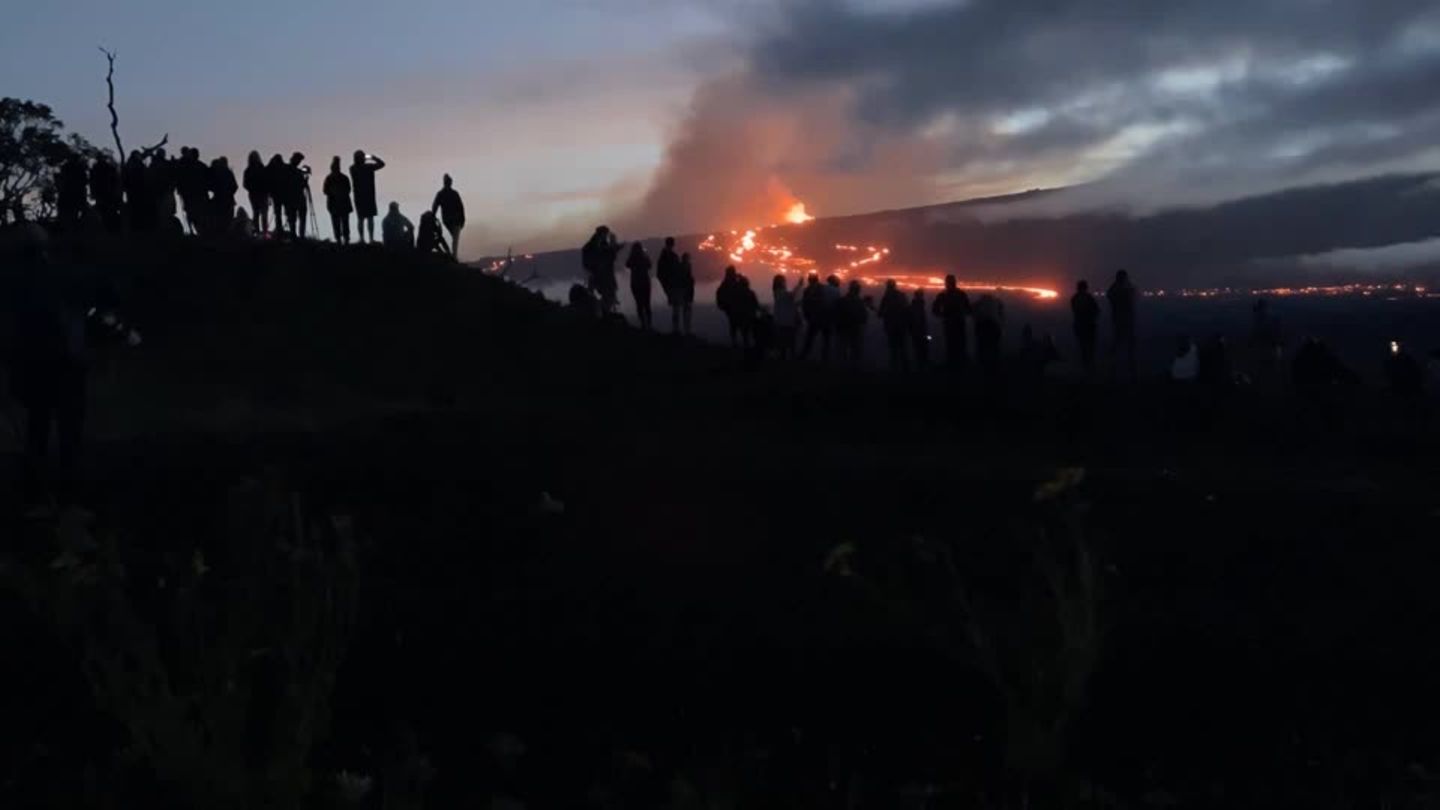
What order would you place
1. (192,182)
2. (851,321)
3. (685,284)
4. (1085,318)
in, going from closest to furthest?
(1085,318)
(851,321)
(685,284)
(192,182)

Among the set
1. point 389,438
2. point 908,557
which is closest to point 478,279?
point 389,438

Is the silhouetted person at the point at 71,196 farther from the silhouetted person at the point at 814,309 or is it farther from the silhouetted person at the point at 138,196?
the silhouetted person at the point at 814,309

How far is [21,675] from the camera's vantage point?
767cm

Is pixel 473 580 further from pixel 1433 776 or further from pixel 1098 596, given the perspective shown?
pixel 1433 776

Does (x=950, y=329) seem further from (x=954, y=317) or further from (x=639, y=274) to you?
(x=639, y=274)

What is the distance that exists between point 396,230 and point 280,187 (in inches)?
81.3

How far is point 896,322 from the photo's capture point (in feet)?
77.2

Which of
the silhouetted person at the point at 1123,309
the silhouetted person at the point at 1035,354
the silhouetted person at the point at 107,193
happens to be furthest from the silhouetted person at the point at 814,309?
the silhouetted person at the point at 107,193

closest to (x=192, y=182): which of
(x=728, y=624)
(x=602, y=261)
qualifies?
(x=602, y=261)

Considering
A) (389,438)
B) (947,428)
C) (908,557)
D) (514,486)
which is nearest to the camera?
(908,557)

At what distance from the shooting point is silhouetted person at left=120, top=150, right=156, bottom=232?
2719 cm

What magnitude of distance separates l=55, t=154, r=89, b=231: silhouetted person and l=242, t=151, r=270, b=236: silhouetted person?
9.29ft

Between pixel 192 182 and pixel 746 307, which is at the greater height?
pixel 192 182

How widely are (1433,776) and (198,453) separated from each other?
8.44 metres
